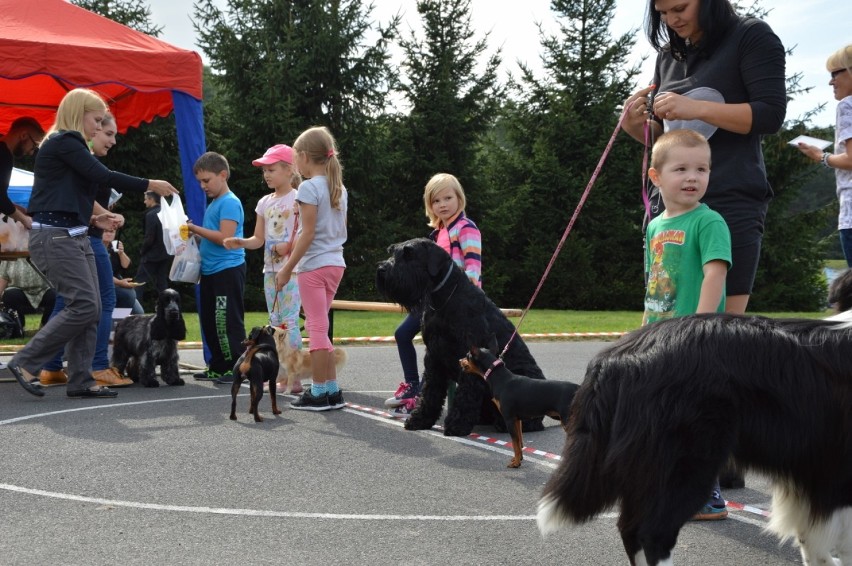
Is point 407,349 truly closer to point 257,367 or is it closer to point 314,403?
point 314,403

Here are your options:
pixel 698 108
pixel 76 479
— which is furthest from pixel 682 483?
pixel 76 479

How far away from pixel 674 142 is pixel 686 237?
42cm

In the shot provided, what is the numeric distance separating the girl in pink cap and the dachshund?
0.88 meters

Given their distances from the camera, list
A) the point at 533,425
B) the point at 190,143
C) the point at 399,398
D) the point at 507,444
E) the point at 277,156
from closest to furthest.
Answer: the point at 507,444, the point at 533,425, the point at 399,398, the point at 277,156, the point at 190,143

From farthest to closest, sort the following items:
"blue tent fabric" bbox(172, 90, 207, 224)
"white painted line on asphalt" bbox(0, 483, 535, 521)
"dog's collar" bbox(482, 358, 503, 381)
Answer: "blue tent fabric" bbox(172, 90, 207, 224) < "dog's collar" bbox(482, 358, 503, 381) < "white painted line on asphalt" bbox(0, 483, 535, 521)

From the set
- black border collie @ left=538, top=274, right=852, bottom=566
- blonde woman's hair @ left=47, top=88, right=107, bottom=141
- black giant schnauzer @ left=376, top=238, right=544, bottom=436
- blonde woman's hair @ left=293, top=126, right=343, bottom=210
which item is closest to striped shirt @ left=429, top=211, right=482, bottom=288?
black giant schnauzer @ left=376, top=238, right=544, bottom=436

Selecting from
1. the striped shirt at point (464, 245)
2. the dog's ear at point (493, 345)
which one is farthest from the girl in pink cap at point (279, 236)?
the dog's ear at point (493, 345)

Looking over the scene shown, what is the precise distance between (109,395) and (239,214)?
215 cm

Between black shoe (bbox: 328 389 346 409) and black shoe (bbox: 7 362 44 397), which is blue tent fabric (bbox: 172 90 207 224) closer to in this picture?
black shoe (bbox: 7 362 44 397)

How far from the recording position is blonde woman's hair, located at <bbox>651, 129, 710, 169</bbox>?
11.9 ft

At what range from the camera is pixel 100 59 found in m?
8.93

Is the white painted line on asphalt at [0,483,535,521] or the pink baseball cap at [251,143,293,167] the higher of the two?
the pink baseball cap at [251,143,293,167]

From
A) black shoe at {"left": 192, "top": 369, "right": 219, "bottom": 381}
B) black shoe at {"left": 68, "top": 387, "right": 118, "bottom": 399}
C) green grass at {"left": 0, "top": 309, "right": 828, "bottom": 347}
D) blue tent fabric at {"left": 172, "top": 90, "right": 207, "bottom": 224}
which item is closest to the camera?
black shoe at {"left": 68, "top": 387, "right": 118, "bottom": 399}

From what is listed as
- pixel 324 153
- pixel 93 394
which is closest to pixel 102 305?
pixel 93 394
